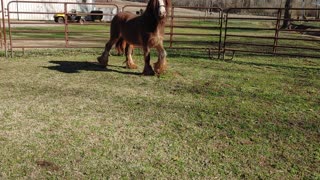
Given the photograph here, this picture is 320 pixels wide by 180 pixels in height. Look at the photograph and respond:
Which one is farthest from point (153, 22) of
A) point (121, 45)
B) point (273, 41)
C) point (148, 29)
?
point (273, 41)

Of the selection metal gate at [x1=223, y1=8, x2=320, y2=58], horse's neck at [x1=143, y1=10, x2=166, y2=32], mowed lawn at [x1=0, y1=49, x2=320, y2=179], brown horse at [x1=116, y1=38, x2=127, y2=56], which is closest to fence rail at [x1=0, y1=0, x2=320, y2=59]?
metal gate at [x1=223, y1=8, x2=320, y2=58]

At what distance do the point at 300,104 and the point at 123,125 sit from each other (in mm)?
3024

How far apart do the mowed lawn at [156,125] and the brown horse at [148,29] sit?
1.14 feet

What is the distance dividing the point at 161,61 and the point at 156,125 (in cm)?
278

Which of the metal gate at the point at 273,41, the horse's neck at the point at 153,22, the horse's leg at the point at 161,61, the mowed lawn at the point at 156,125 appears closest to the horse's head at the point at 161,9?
the horse's neck at the point at 153,22

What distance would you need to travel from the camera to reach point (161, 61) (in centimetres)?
657

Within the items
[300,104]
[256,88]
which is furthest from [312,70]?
[300,104]

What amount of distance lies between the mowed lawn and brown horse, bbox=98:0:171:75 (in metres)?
0.35

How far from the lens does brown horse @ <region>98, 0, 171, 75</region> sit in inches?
240

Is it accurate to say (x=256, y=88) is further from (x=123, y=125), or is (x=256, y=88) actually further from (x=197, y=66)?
(x=123, y=125)

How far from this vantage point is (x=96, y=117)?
420 cm

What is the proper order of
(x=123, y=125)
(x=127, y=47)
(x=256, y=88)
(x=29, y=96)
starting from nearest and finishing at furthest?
(x=123, y=125)
(x=29, y=96)
(x=256, y=88)
(x=127, y=47)

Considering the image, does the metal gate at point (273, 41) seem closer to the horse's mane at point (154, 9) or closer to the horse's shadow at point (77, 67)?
the horse's mane at point (154, 9)

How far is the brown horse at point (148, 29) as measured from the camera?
20.0 ft
